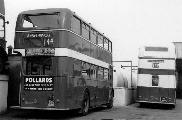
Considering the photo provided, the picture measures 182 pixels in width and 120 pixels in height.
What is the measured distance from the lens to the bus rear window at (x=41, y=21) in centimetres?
1406

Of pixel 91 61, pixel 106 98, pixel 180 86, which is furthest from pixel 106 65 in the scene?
pixel 180 86

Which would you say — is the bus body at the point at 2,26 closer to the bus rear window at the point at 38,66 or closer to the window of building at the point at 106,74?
the bus rear window at the point at 38,66

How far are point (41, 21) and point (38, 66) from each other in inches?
68.3

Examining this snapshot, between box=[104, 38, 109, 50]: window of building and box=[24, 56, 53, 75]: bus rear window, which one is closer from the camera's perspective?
box=[24, 56, 53, 75]: bus rear window

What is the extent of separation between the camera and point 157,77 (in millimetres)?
23078

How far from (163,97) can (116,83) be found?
4.63m

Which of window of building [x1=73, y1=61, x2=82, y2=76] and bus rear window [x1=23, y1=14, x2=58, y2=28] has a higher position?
bus rear window [x1=23, y1=14, x2=58, y2=28]

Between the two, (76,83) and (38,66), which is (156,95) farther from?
(38,66)

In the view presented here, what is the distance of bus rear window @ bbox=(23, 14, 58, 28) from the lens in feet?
46.1

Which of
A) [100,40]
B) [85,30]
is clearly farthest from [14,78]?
[100,40]

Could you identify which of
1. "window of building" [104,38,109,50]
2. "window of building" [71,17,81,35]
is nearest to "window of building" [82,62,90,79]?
"window of building" [71,17,81,35]

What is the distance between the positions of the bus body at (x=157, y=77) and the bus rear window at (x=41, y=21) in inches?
413

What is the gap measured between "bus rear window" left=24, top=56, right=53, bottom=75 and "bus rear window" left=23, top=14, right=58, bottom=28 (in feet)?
4.05

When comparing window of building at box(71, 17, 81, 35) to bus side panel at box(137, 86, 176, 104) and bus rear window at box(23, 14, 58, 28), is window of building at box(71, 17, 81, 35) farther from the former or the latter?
bus side panel at box(137, 86, 176, 104)
